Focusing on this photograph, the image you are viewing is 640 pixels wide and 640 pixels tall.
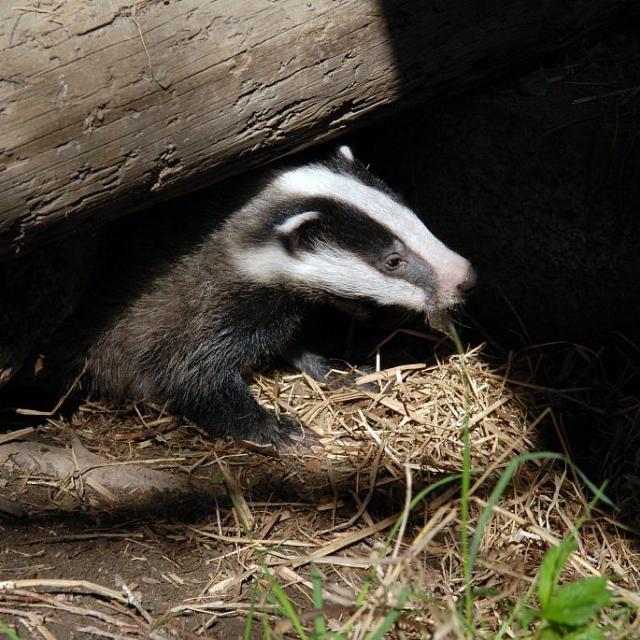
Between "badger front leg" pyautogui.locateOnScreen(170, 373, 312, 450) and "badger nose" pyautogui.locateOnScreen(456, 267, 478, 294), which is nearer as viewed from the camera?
"badger nose" pyautogui.locateOnScreen(456, 267, 478, 294)

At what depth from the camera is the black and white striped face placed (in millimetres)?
4238

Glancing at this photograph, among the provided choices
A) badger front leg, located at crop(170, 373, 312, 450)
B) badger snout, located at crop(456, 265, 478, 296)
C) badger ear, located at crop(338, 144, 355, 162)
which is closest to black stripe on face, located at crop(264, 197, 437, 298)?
badger snout, located at crop(456, 265, 478, 296)

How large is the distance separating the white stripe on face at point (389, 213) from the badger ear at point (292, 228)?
0.38ft

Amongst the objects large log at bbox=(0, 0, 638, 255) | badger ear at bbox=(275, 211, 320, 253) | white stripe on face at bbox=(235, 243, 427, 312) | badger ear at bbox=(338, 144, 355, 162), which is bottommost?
white stripe on face at bbox=(235, 243, 427, 312)

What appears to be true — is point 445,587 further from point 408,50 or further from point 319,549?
point 408,50

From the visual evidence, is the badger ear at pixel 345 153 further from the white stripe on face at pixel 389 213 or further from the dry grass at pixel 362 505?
the dry grass at pixel 362 505

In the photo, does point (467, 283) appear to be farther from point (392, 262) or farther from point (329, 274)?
point (329, 274)

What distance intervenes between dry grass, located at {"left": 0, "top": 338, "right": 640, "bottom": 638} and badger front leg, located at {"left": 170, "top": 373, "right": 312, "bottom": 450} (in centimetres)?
11

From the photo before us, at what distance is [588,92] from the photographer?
4.34 metres

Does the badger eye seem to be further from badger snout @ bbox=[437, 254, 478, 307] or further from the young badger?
badger snout @ bbox=[437, 254, 478, 307]

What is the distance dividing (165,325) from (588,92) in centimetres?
254

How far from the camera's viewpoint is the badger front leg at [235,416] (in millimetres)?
4684

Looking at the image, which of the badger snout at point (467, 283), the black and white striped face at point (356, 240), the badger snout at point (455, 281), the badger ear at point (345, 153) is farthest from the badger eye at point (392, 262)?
the badger ear at point (345, 153)

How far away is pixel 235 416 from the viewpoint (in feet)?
15.6
